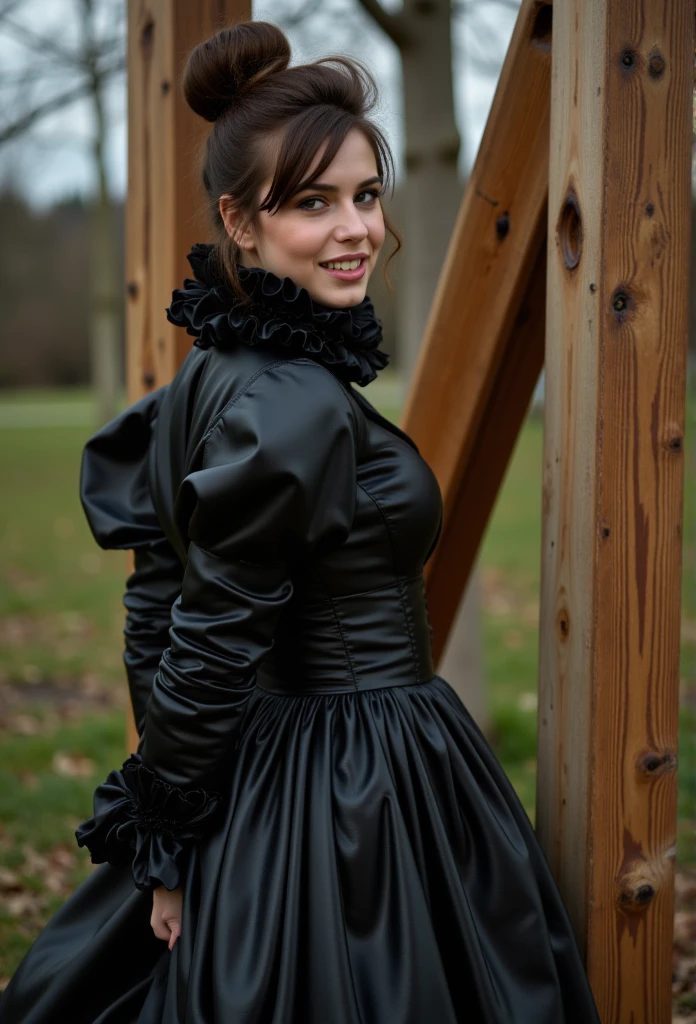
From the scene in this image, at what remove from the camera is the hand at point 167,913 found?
1.81 meters

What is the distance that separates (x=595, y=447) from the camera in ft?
6.06

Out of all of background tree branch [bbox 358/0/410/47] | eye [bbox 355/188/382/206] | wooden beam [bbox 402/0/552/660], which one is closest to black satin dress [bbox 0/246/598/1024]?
eye [bbox 355/188/382/206]

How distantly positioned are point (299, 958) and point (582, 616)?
2.55ft

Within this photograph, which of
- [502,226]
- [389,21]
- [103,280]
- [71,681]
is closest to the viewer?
[502,226]

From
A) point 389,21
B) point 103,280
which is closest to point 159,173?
point 389,21

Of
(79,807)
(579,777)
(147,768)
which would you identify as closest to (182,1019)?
(147,768)

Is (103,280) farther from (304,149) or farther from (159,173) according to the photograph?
(304,149)

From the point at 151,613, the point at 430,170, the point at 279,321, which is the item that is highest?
the point at 430,170

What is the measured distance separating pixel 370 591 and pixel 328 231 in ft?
2.15

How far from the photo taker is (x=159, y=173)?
2.72 metres

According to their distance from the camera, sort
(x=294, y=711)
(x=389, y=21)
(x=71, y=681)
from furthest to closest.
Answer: (x=71, y=681)
(x=389, y=21)
(x=294, y=711)

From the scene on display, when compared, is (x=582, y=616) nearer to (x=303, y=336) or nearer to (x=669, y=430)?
(x=669, y=430)

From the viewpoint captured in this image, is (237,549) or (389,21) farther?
(389,21)

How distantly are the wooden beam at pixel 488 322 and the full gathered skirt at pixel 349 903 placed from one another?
714mm
